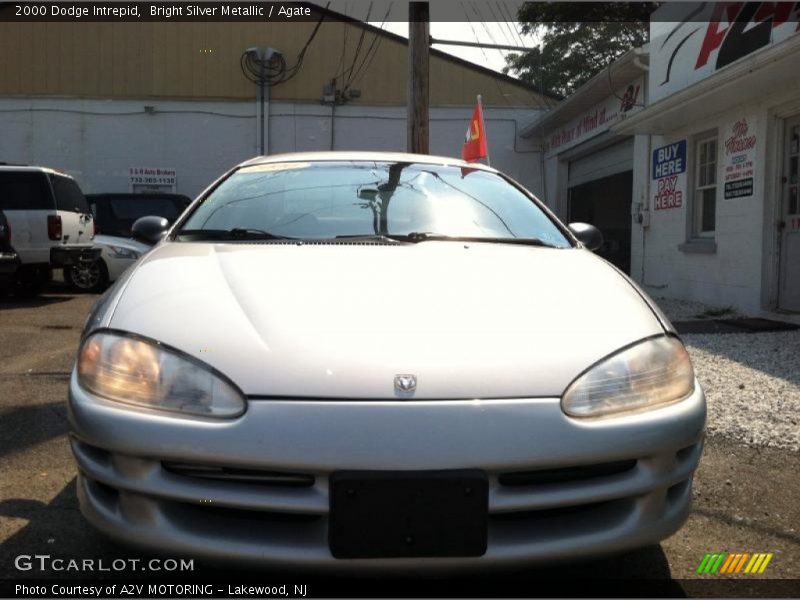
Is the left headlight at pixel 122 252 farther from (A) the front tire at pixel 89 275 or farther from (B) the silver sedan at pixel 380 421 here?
(B) the silver sedan at pixel 380 421

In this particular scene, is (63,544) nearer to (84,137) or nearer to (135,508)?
(135,508)

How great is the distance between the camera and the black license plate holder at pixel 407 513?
5.65ft

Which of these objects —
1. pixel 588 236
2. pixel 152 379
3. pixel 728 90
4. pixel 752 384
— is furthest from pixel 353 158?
pixel 728 90

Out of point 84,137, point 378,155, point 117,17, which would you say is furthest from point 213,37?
point 378,155

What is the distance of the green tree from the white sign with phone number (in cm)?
1724

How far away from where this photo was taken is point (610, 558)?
1.89 meters

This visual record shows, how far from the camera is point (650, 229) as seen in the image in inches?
428

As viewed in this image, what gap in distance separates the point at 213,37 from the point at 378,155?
15094mm

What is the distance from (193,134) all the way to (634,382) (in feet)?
53.9

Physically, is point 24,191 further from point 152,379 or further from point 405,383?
point 405,383

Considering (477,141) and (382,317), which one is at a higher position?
(477,141)

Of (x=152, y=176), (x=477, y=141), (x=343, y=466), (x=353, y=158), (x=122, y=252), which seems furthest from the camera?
(x=152, y=176)

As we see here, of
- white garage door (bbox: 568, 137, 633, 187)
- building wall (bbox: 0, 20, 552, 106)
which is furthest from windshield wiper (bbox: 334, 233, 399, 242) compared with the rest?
building wall (bbox: 0, 20, 552, 106)

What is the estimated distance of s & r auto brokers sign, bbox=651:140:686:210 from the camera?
9.77 m
